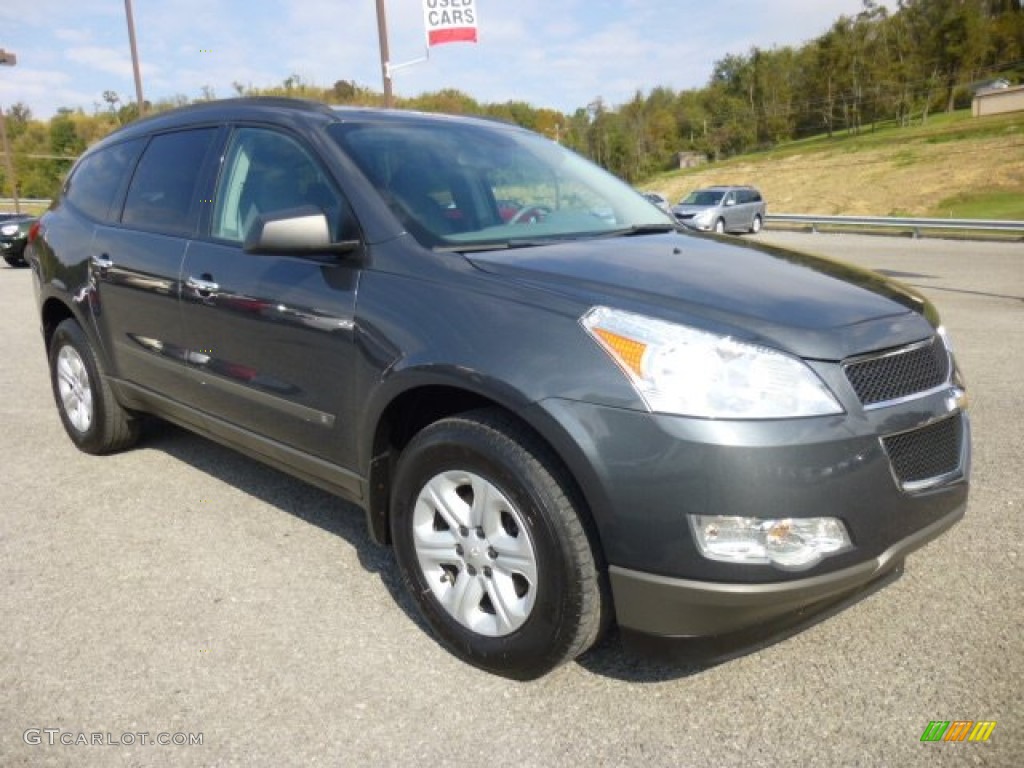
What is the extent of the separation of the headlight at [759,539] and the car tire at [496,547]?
1.11 feet

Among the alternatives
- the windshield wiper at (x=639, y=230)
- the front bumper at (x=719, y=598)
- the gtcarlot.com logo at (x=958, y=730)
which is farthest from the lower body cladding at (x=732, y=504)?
the windshield wiper at (x=639, y=230)

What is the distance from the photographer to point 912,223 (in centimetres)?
2234

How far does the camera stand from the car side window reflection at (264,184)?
10.3ft

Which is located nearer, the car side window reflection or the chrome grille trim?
the chrome grille trim

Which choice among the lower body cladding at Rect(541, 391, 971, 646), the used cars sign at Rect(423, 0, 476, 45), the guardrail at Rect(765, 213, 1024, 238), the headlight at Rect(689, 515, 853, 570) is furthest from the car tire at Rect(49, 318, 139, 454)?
the guardrail at Rect(765, 213, 1024, 238)

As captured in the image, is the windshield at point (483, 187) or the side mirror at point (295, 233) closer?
the side mirror at point (295, 233)

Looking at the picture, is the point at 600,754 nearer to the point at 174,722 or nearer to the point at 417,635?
the point at 417,635

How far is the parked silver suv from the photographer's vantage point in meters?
24.8

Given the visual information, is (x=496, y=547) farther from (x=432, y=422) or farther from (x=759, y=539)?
(x=759, y=539)

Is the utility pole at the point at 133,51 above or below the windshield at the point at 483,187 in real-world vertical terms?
above

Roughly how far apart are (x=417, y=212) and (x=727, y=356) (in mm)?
1291

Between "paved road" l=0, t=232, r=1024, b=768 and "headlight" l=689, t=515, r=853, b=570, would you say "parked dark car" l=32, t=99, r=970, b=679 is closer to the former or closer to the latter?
"headlight" l=689, t=515, r=853, b=570

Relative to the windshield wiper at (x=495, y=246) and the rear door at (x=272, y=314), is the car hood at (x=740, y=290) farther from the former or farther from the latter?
the rear door at (x=272, y=314)

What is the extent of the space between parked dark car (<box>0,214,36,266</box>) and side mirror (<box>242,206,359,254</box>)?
1914cm
